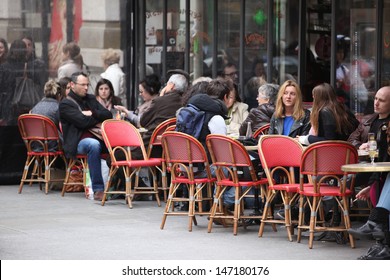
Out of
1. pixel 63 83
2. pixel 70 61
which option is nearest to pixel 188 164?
pixel 63 83

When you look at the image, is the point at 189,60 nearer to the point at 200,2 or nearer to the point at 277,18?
the point at 200,2

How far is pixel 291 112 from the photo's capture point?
43.1 feet

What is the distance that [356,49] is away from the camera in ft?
48.9

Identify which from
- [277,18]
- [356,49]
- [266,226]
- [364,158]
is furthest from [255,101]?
[364,158]

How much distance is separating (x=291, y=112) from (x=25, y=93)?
226 inches

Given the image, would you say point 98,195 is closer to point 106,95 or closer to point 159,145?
point 159,145

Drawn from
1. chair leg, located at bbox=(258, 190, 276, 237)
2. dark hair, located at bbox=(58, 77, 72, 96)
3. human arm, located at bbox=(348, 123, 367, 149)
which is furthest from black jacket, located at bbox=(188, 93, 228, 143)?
dark hair, located at bbox=(58, 77, 72, 96)

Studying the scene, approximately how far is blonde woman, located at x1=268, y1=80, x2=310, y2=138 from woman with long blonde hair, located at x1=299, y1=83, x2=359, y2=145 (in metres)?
0.93

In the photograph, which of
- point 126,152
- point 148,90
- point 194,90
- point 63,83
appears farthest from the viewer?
point 63,83

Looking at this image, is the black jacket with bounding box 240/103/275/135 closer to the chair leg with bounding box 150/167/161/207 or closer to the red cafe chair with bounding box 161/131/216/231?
the chair leg with bounding box 150/167/161/207

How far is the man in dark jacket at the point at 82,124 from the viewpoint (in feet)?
51.0

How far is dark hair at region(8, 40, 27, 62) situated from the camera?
17.6m

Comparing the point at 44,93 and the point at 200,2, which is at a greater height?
the point at 200,2

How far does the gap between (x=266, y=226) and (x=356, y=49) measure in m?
3.01
